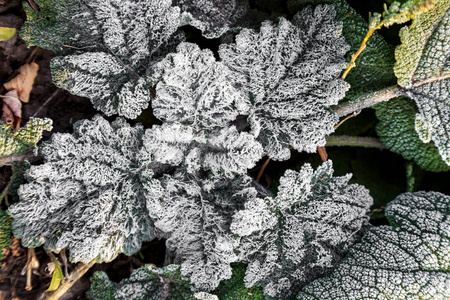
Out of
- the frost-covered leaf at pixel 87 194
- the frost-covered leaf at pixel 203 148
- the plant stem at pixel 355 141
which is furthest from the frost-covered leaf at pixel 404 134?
the frost-covered leaf at pixel 87 194

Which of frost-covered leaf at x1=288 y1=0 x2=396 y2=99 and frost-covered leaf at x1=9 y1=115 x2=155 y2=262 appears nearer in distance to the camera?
frost-covered leaf at x1=9 y1=115 x2=155 y2=262

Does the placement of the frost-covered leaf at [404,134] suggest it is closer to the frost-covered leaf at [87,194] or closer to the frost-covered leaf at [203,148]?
the frost-covered leaf at [203,148]

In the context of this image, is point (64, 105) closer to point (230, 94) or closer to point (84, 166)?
point (84, 166)

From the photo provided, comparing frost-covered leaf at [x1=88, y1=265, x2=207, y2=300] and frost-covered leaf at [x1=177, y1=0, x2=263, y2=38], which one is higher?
frost-covered leaf at [x1=177, y1=0, x2=263, y2=38]

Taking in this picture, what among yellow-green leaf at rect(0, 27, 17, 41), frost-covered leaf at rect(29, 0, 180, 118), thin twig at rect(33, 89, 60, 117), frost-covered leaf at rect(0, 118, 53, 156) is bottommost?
frost-covered leaf at rect(0, 118, 53, 156)

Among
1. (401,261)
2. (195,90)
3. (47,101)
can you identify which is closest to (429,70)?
(401,261)

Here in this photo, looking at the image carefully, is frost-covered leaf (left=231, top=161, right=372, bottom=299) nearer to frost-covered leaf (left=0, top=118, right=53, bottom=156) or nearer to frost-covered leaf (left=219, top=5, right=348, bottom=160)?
frost-covered leaf (left=219, top=5, right=348, bottom=160)

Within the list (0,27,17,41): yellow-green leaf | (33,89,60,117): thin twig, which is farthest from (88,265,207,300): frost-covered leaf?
(0,27,17,41): yellow-green leaf

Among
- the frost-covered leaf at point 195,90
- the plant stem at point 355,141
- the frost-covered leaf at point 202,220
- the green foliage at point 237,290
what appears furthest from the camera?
the plant stem at point 355,141
